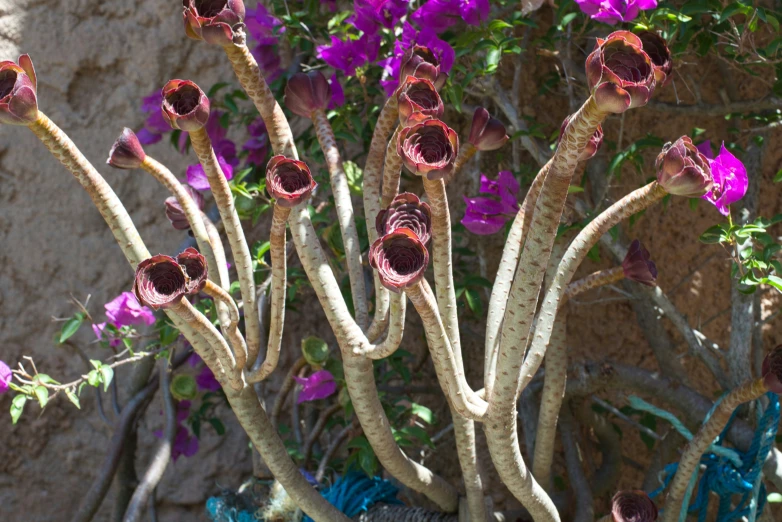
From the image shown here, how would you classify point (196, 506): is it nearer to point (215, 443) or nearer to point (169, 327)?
point (215, 443)

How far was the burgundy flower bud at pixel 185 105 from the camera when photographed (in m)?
0.84

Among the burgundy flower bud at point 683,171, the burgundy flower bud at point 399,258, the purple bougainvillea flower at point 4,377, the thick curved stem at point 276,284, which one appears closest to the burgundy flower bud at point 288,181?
the thick curved stem at point 276,284

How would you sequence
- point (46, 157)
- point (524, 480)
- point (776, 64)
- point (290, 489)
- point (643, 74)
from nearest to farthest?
point (643, 74), point (524, 480), point (290, 489), point (776, 64), point (46, 157)

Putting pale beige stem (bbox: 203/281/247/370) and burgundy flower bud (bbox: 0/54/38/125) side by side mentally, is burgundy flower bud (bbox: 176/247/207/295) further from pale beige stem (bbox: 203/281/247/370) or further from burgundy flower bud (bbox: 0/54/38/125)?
burgundy flower bud (bbox: 0/54/38/125)

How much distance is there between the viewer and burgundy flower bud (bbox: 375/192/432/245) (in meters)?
0.75

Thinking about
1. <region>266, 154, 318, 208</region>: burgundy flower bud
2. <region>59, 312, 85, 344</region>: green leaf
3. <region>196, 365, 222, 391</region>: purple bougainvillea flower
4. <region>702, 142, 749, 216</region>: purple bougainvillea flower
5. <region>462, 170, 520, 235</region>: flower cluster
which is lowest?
<region>196, 365, 222, 391</region>: purple bougainvillea flower

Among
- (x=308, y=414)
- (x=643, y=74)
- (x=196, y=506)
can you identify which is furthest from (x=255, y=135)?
(x=643, y=74)

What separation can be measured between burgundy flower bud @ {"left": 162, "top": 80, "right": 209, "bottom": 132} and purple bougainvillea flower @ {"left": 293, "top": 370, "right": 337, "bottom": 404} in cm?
57

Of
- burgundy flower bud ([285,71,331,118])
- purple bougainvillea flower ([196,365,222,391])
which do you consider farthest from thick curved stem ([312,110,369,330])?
purple bougainvillea flower ([196,365,222,391])

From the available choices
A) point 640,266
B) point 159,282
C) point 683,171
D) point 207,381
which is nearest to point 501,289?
point 640,266

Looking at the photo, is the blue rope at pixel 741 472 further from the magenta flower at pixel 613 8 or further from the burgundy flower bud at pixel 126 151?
the burgundy flower bud at pixel 126 151

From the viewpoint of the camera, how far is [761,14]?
3.68ft

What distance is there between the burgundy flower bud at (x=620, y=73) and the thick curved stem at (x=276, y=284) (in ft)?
1.15

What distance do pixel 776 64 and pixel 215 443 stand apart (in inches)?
56.7
